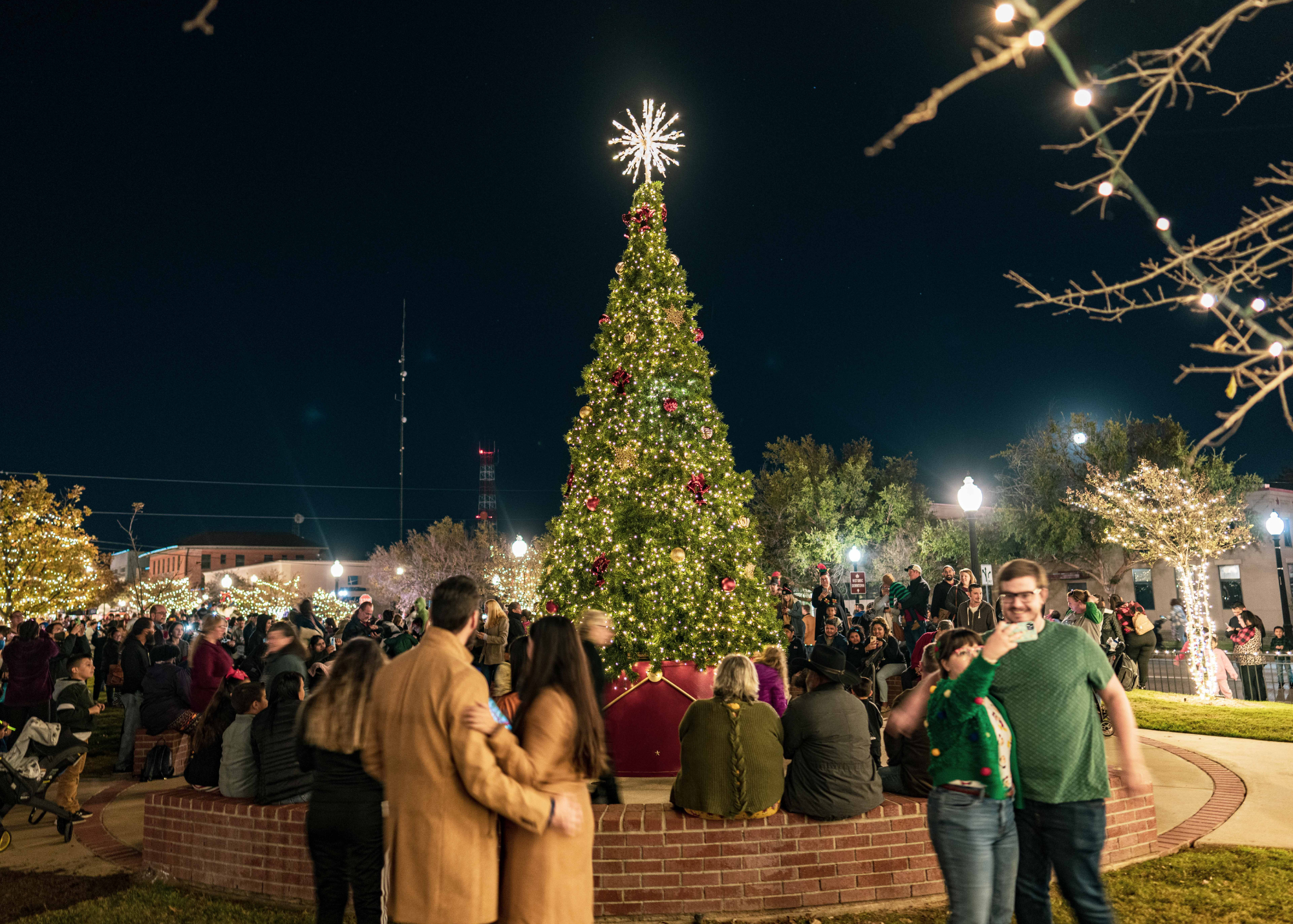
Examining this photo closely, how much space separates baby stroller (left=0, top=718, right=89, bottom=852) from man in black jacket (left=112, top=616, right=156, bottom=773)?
3203 mm

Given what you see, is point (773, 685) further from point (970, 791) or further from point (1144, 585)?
point (1144, 585)

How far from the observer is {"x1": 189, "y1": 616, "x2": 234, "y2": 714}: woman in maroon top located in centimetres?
896

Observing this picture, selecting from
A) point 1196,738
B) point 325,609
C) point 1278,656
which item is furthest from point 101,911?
point 325,609

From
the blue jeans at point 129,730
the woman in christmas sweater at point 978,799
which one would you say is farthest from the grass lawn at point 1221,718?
the blue jeans at point 129,730

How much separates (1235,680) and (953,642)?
17008 millimetres

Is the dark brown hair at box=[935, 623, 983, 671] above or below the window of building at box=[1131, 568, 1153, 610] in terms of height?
below

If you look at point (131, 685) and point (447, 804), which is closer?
point (447, 804)

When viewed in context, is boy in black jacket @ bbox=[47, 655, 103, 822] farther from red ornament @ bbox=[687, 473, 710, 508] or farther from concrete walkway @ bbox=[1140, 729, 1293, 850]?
concrete walkway @ bbox=[1140, 729, 1293, 850]

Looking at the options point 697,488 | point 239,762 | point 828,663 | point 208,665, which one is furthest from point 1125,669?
point 208,665

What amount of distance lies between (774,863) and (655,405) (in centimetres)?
573

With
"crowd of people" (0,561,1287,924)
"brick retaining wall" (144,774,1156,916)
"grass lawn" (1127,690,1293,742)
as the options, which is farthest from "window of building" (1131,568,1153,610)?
"crowd of people" (0,561,1287,924)

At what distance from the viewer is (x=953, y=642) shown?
151 inches

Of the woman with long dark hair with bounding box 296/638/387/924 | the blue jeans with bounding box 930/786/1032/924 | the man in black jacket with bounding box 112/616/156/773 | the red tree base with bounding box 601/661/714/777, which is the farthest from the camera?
the man in black jacket with bounding box 112/616/156/773

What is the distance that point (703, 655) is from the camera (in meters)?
9.07
